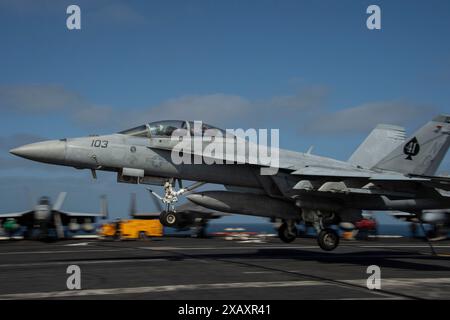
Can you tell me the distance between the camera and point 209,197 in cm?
1592

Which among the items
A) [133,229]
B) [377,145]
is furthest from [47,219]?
[377,145]

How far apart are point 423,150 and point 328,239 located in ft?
16.7

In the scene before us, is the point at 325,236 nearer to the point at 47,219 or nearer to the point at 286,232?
the point at 286,232

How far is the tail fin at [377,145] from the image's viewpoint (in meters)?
20.2

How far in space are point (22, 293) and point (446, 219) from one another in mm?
31029

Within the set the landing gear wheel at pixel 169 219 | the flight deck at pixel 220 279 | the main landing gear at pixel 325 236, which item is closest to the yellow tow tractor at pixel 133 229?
the flight deck at pixel 220 279

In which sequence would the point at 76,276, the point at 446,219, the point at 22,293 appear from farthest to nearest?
the point at 446,219 → the point at 76,276 → the point at 22,293

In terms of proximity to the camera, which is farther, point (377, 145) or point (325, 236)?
point (377, 145)

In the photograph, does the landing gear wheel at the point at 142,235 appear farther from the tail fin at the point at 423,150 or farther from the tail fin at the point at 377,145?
the tail fin at the point at 423,150

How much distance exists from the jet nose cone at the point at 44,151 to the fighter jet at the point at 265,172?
1.0 inches

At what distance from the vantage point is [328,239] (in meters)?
16.9

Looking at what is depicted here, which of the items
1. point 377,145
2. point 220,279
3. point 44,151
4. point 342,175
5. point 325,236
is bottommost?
point 220,279
